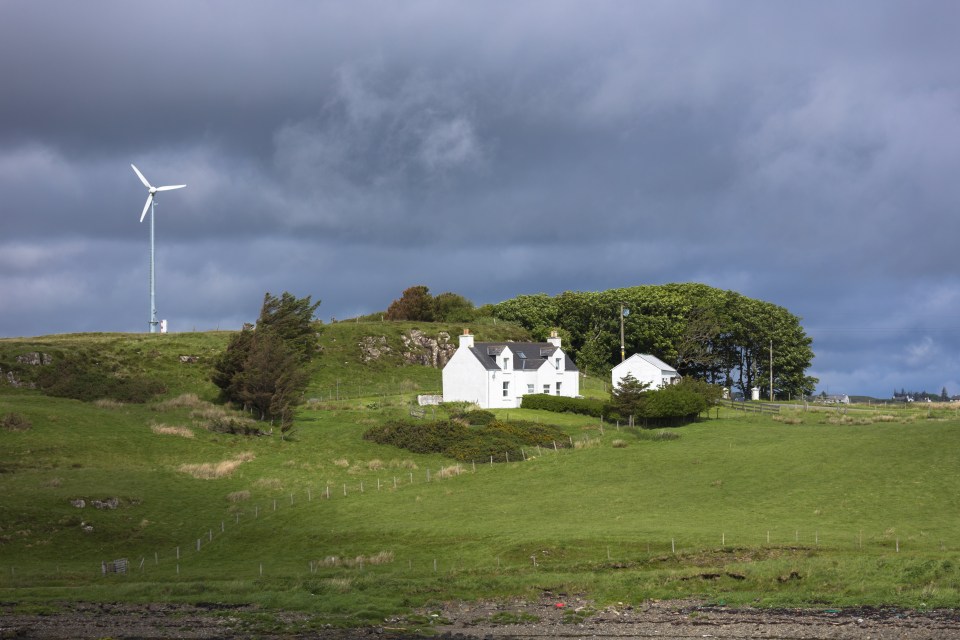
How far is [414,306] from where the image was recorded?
17488cm

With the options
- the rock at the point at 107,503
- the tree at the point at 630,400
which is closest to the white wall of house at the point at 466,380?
the tree at the point at 630,400

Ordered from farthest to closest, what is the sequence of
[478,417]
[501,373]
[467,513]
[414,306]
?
[414,306], [501,373], [478,417], [467,513]

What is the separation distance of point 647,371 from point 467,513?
67.3 meters

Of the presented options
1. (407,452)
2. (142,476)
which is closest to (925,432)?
(407,452)

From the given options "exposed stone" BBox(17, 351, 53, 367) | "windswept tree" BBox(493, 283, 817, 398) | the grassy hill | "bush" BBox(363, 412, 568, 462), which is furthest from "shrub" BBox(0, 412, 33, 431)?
"windswept tree" BBox(493, 283, 817, 398)

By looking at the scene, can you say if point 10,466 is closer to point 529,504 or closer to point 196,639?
point 529,504

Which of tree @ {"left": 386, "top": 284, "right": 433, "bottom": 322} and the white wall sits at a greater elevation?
tree @ {"left": 386, "top": 284, "right": 433, "bottom": 322}

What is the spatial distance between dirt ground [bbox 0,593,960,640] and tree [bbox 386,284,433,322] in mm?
134470

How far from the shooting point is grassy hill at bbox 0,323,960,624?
140 feet

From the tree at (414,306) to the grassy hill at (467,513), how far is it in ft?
242

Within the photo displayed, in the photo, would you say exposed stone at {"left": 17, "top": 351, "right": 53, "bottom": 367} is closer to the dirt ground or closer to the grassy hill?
the grassy hill

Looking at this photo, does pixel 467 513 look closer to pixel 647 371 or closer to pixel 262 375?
pixel 262 375

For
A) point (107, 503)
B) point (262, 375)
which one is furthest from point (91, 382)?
point (107, 503)

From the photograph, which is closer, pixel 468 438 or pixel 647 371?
pixel 468 438
